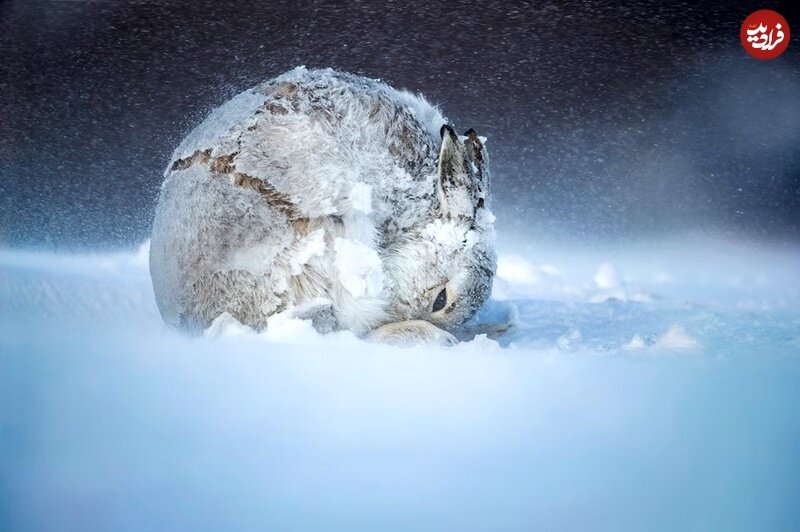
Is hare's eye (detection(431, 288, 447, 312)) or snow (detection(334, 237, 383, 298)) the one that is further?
hare's eye (detection(431, 288, 447, 312))

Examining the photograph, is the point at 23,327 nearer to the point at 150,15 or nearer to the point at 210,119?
the point at 210,119

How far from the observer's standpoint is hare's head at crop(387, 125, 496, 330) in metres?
1.39

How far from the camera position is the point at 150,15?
4.90 feet

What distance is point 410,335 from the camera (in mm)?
1327

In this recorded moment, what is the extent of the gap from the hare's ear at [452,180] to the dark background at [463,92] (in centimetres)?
25

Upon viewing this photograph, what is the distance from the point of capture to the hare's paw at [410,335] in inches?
51.8

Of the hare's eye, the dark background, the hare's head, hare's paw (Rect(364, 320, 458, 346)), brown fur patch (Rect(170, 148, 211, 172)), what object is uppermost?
the dark background

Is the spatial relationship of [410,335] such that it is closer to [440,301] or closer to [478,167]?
[440,301]

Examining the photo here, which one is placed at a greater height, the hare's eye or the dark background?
the dark background
